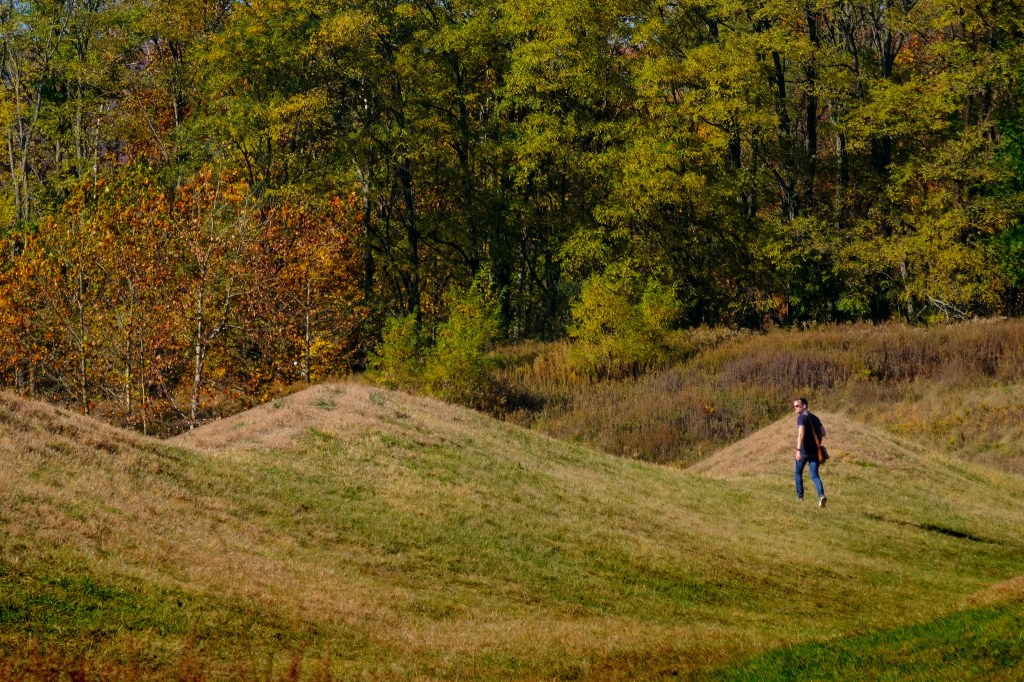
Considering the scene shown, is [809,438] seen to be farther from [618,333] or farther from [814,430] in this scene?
[618,333]

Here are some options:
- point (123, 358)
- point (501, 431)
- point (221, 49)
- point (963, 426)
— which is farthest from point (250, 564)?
point (221, 49)

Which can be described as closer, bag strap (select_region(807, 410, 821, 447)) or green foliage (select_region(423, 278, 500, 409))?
bag strap (select_region(807, 410, 821, 447))

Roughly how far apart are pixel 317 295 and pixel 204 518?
2319 cm

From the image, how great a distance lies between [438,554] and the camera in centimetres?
1775

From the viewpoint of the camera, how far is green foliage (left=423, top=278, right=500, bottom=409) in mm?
37219

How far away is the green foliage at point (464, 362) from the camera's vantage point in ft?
122

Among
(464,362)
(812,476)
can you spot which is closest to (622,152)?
(464,362)

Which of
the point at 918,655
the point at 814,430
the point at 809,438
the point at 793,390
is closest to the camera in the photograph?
the point at 918,655

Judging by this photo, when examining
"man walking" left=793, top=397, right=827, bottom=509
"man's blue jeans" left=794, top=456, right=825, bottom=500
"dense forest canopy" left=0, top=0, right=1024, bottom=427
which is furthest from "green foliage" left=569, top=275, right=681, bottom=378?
"man walking" left=793, top=397, right=827, bottom=509

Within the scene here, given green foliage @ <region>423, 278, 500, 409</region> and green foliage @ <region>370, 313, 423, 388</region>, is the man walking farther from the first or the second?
green foliage @ <region>370, 313, 423, 388</region>

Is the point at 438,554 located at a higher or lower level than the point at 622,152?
lower

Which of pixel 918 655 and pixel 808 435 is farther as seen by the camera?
pixel 808 435

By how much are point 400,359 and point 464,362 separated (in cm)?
247

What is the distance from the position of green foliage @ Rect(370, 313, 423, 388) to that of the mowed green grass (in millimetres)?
9690
